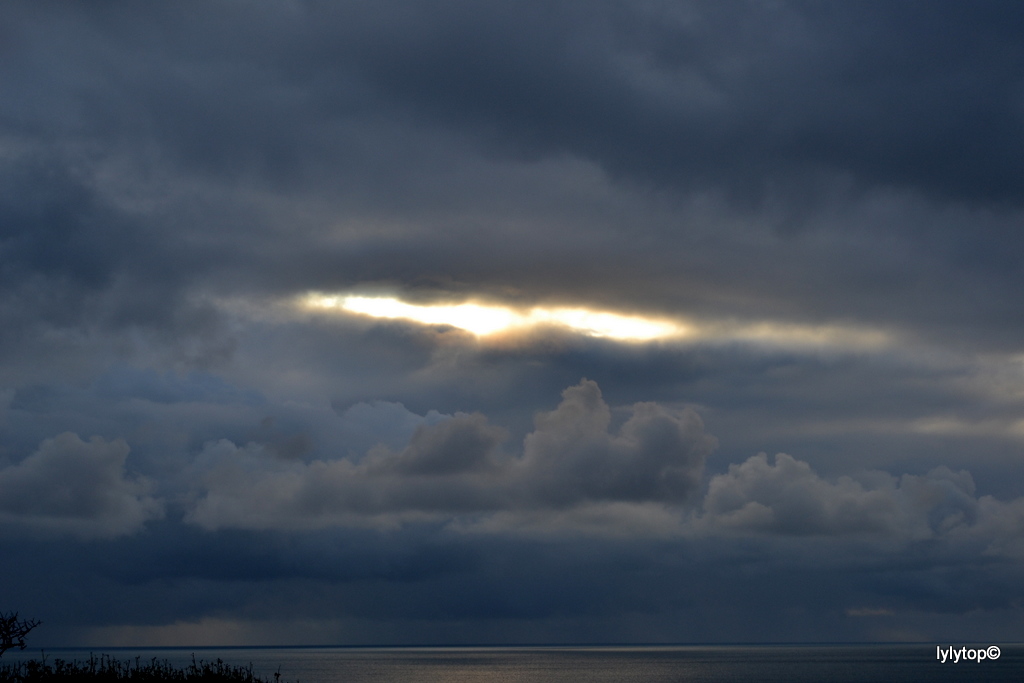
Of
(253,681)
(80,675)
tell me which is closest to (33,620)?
(80,675)

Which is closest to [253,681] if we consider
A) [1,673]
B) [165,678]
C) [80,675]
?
[165,678]

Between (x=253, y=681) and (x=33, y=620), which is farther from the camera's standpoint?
(x=253, y=681)

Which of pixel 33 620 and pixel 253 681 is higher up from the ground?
pixel 33 620

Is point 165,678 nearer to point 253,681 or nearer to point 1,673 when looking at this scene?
point 253,681

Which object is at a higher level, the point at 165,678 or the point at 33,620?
the point at 33,620

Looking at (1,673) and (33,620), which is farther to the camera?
(1,673)

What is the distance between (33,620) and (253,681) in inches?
1060

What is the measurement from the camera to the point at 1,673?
108250 mm

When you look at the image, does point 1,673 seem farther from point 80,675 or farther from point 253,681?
point 253,681

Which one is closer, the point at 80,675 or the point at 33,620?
the point at 33,620

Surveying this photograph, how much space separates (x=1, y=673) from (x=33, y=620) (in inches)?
712

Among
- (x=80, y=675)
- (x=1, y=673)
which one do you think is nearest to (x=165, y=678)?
(x=80, y=675)

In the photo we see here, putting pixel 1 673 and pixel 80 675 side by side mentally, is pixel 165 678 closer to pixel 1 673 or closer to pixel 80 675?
pixel 80 675

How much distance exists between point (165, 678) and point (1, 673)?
56.5 feet
